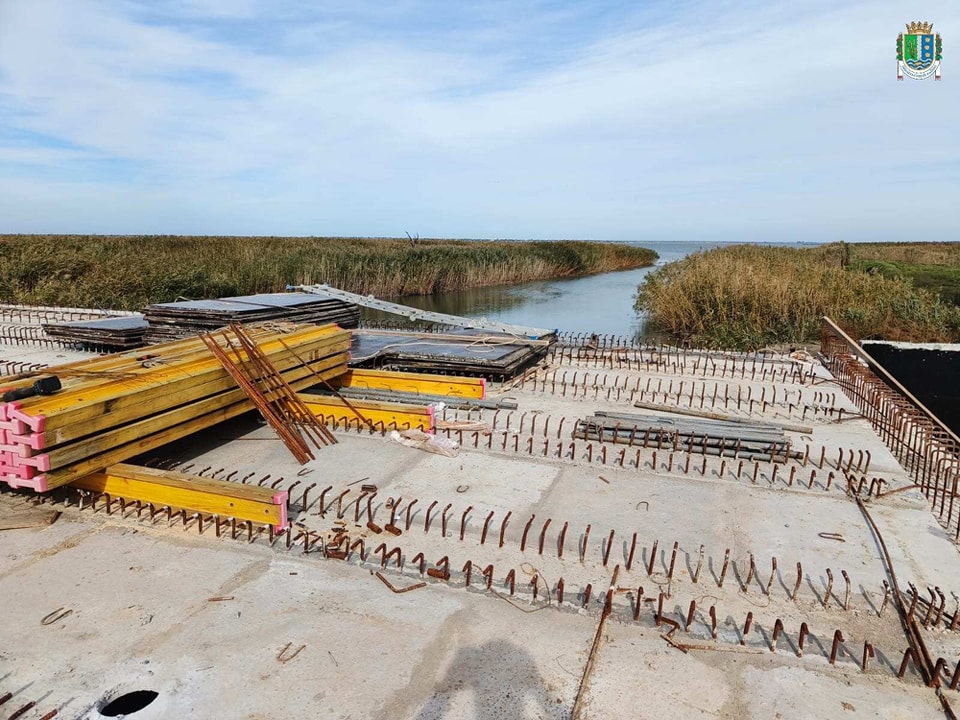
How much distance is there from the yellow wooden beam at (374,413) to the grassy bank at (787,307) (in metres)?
10.9

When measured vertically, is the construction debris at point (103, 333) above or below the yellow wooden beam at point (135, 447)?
above

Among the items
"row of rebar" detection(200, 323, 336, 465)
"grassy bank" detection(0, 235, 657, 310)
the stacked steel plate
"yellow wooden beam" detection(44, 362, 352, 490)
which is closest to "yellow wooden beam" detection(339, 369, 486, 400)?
"row of rebar" detection(200, 323, 336, 465)

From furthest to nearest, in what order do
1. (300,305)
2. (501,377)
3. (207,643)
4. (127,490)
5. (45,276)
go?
(45,276), (300,305), (501,377), (127,490), (207,643)

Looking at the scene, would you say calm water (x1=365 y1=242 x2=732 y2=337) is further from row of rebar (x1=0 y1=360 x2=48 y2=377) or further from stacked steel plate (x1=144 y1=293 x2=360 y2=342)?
row of rebar (x1=0 y1=360 x2=48 y2=377)

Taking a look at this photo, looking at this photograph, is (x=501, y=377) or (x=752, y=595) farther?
(x=501, y=377)

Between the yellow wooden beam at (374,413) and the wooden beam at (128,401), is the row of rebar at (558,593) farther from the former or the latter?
the yellow wooden beam at (374,413)

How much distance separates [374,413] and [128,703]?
14.8 feet

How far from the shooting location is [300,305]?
40.4 ft

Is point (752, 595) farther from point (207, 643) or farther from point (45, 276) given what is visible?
point (45, 276)

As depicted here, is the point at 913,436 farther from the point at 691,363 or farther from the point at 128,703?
the point at 128,703

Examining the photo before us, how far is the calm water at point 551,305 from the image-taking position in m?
22.2

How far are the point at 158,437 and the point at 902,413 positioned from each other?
8.39 m

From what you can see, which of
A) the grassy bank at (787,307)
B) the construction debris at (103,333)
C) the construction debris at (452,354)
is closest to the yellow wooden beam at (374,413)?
the construction debris at (452,354)

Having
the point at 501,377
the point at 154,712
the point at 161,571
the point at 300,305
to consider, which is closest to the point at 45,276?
the point at 300,305
